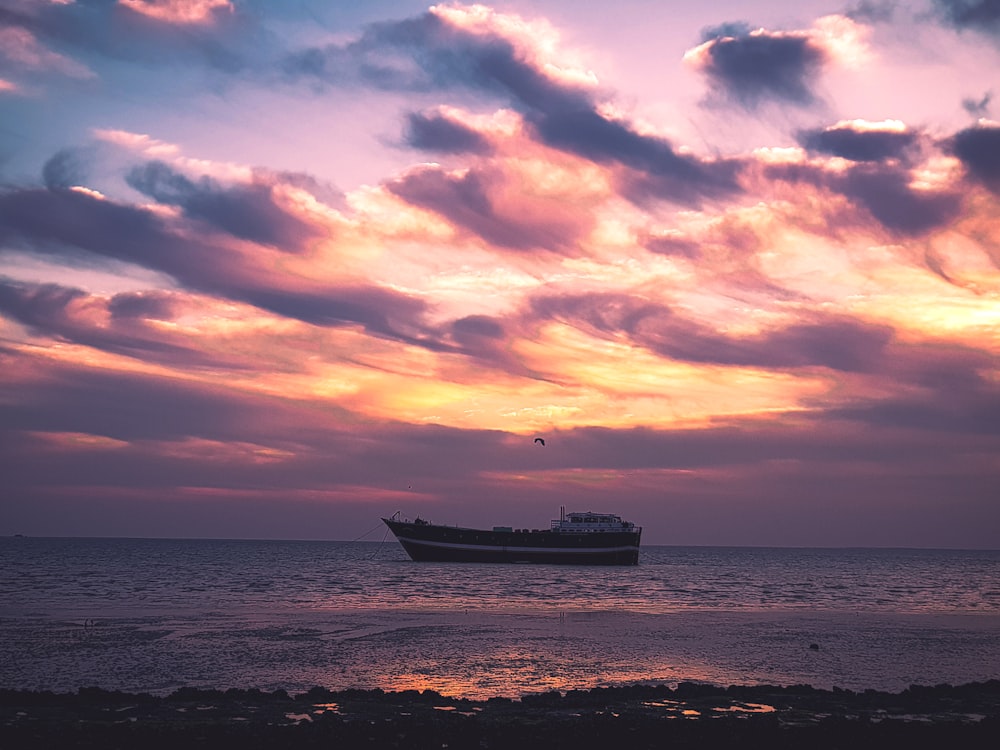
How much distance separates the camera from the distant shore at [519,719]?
1742 cm

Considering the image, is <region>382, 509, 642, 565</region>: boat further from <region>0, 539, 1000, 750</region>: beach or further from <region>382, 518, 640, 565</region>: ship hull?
<region>0, 539, 1000, 750</region>: beach

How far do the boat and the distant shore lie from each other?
8774 centimetres

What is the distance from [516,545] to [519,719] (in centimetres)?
9361

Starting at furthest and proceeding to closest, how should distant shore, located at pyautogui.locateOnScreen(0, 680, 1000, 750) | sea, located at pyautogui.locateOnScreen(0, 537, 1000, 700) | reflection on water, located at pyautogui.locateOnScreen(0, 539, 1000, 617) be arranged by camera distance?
reflection on water, located at pyautogui.locateOnScreen(0, 539, 1000, 617) < sea, located at pyautogui.locateOnScreen(0, 537, 1000, 700) < distant shore, located at pyautogui.locateOnScreen(0, 680, 1000, 750)

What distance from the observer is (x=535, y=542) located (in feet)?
367

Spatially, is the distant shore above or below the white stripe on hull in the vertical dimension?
above

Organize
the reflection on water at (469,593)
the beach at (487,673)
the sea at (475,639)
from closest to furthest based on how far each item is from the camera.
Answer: the beach at (487,673) < the sea at (475,639) < the reflection on water at (469,593)

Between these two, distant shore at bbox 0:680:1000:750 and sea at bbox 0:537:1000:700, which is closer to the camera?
distant shore at bbox 0:680:1000:750

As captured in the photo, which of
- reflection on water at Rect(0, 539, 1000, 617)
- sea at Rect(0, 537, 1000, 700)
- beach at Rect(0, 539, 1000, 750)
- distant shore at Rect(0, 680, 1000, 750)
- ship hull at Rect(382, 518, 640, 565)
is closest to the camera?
distant shore at Rect(0, 680, 1000, 750)

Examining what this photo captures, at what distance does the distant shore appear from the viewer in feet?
57.2

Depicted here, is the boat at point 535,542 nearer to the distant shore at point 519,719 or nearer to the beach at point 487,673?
the beach at point 487,673

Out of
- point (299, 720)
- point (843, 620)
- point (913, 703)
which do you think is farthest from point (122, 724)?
point (843, 620)

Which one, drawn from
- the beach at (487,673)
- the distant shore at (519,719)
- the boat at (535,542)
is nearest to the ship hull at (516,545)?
the boat at (535,542)

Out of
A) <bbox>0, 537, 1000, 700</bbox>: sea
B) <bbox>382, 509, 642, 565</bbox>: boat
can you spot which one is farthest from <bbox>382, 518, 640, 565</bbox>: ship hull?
<bbox>0, 537, 1000, 700</bbox>: sea
